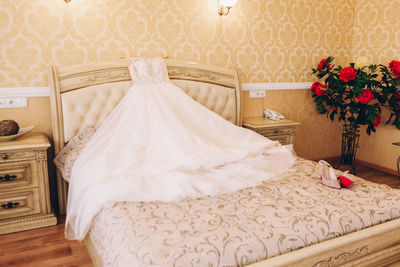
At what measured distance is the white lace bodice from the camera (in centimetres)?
300

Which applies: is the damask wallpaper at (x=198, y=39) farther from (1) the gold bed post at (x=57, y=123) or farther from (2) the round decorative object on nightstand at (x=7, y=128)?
(2) the round decorative object on nightstand at (x=7, y=128)

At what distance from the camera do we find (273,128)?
3602mm

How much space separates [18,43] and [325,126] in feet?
13.1

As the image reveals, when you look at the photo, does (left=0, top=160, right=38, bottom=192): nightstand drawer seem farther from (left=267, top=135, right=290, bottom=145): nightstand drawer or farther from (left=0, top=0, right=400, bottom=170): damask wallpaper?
(left=267, top=135, right=290, bottom=145): nightstand drawer

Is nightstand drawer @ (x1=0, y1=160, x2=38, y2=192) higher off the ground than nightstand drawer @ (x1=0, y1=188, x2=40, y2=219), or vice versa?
nightstand drawer @ (x1=0, y1=160, x2=38, y2=192)

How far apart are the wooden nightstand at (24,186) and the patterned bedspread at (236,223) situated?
1080 millimetres

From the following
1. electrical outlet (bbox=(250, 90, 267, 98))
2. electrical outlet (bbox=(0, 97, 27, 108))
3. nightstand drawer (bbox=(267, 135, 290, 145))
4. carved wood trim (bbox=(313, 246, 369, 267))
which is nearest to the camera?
carved wood trim (bbox=(313, 246, 369, 267))

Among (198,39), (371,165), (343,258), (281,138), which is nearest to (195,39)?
(198,39)

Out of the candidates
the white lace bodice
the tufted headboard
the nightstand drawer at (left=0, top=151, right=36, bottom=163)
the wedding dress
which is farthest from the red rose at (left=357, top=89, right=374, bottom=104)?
A: the nightstand drawer at (left=0, top=151, right=36, bottom=163)

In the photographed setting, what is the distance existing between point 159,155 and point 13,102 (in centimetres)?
150

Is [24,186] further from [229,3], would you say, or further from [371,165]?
[371,165]

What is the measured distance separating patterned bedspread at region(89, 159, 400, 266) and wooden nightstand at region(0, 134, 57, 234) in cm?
108

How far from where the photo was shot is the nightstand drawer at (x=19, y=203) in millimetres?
2504

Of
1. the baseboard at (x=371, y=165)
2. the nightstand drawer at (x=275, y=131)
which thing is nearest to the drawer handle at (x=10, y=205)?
the nightstand drawer at (x=275, y=131)
